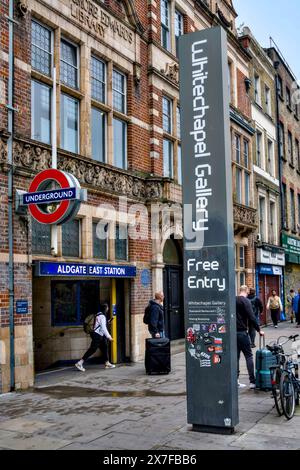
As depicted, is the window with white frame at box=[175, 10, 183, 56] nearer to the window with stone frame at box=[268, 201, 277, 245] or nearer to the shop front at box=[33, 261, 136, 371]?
the shop front at box=[33, 261, 136, 371]

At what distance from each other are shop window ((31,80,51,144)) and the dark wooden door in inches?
257

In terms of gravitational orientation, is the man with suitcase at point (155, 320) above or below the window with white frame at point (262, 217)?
below

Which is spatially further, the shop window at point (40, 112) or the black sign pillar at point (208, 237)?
the shop window at point (40, 112)

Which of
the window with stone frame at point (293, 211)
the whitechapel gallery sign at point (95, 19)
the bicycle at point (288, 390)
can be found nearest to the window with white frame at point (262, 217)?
the window with stone frame at point (293, 211)

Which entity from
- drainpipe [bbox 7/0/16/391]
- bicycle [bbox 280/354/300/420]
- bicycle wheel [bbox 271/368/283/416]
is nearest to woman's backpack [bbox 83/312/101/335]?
drainpipe [bbox 7/0/16/391]

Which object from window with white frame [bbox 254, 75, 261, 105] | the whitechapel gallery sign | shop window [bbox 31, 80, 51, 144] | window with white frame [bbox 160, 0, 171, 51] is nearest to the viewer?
shop window [bbox 31, 80, 51, 144]

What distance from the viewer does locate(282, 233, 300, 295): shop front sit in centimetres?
2842

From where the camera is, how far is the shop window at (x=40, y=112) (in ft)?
37.8

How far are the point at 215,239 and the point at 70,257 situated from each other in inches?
225

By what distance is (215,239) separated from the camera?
7.42 meters

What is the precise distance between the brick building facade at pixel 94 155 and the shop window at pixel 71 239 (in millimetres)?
24

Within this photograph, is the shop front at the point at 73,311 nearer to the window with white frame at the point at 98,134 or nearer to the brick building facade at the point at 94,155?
the brick building facade at the point at 94,155

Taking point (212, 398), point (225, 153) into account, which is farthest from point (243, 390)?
point (225, 153)

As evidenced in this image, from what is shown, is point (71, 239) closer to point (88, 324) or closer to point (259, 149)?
point (88, 324)
